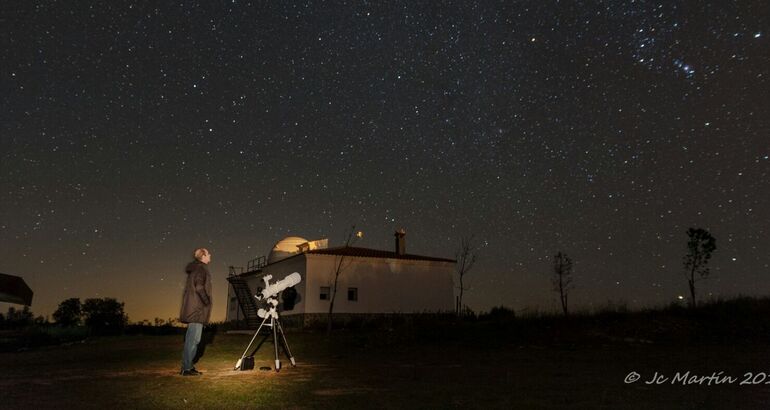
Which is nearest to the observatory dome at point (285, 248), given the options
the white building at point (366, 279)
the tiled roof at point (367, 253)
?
the white building at point (366, 279)

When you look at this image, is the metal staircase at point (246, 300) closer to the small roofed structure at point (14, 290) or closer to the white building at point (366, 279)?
the white building at point (366, 279)

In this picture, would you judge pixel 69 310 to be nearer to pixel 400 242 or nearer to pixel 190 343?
pixel 400 242

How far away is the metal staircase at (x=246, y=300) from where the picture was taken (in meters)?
33.0

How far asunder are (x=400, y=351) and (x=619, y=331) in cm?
651

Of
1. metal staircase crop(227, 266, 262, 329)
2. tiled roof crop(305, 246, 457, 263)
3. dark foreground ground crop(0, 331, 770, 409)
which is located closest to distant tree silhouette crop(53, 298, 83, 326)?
metal staircase crop(227, 266, 262, 329)

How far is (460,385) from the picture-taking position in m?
6.93

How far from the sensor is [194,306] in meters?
8.03

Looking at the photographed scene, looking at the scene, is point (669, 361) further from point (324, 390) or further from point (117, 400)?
point (117, 400)

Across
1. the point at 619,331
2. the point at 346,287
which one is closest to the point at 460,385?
the point at 619,331

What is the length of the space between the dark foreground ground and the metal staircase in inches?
824

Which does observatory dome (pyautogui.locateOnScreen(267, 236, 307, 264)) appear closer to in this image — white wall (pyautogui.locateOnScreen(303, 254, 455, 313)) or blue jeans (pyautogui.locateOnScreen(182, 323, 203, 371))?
white wall (pyautogui.locateOnScreen(303, 254, 455, 313))

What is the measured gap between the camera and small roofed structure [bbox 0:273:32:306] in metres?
19.0


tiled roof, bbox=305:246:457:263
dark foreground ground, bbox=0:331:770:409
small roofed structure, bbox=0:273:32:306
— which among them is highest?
tiled roof, bbox=305:246:457:263

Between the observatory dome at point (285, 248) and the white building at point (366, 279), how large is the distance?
144mm
